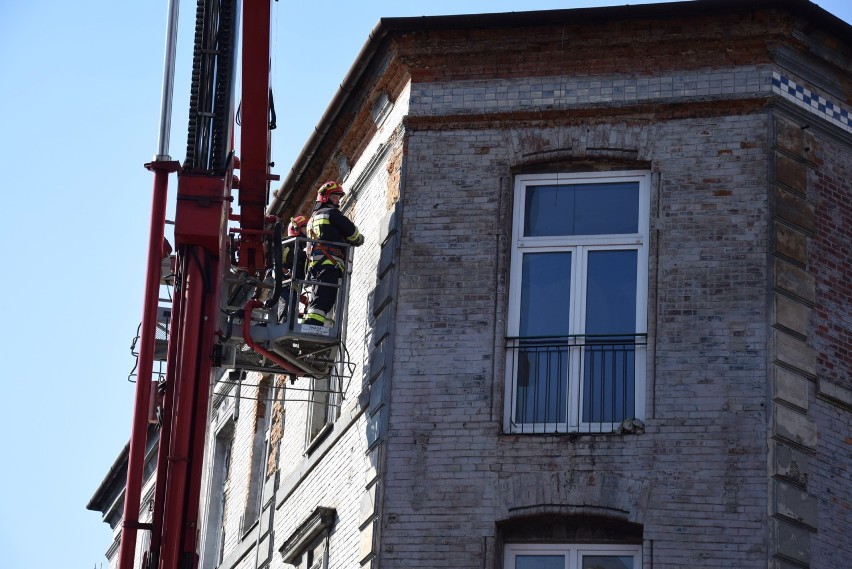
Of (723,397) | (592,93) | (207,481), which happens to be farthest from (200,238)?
(207,481)

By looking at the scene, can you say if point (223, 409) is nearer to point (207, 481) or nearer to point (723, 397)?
point (207, 481)

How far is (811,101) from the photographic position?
18.6 metres

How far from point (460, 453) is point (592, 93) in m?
4.32

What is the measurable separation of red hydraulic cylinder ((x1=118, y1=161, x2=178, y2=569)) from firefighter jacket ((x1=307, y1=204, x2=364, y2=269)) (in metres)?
1.76

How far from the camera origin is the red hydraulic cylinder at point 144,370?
57.3 ft

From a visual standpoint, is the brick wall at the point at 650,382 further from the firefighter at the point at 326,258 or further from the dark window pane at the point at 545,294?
the firefighter at the point at 326,258

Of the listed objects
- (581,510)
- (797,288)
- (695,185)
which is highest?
(695,185)

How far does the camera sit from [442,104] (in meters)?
19.1

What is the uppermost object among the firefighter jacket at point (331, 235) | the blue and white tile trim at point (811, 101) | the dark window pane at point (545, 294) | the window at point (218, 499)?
the blue and white tile trim at point (811, 101)

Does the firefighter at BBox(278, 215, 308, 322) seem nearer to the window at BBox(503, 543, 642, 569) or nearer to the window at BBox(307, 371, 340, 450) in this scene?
the window at BBox(307, 371, 340, 450)

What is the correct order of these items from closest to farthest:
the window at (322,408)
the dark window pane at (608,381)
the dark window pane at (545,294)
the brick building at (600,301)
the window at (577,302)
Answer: the brick building at (600,301)
the dark window pane at (608,381)
the window at (577,302)
the dark window pane at (545,294)
the window at (322,408)

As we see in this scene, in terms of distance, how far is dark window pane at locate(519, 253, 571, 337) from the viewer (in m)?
17.9

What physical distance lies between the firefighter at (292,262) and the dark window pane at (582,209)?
8.74ft

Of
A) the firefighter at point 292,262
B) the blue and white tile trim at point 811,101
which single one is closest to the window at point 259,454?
the firefighter at point 292,262
